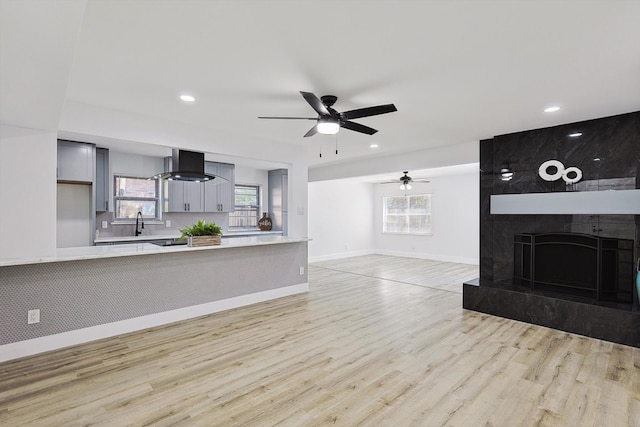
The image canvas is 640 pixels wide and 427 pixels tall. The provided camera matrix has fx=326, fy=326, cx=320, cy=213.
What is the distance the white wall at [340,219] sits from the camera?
906 cm

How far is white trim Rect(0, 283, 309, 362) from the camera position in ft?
9.77

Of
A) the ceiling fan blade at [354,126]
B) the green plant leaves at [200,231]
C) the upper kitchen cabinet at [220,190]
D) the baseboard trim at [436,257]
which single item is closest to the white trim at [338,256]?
the baseboard trim at [436,257]

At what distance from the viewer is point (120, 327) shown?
3521 mm

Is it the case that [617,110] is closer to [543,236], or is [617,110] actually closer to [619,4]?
[543,236]

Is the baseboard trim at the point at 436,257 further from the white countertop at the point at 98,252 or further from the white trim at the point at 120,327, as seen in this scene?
the white countertop at the point at 98,252

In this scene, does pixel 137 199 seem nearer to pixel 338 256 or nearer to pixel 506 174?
pixel 338 256

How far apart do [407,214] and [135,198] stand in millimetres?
7196

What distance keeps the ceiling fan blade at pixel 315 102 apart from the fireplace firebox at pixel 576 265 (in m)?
3.35

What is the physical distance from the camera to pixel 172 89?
295 cm

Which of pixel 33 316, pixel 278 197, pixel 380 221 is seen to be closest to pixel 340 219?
pixel 380 221

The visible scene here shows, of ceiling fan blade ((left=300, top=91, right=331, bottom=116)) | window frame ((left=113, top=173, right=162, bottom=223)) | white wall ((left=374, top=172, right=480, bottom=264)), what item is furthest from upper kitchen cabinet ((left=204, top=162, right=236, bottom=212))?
white wall ((left=374, top=172, right=480, bottom=264))

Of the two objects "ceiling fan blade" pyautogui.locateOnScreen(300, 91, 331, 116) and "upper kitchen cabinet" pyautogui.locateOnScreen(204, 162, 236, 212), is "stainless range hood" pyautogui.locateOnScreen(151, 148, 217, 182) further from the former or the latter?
"ceiling fan blade" pyautogui.locateOnScreen(300, 91, 331, 116)

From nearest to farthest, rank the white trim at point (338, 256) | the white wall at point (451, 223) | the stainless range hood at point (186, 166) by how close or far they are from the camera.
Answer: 1. the stainless range hood at point (186, 166)
2. the white wall at point (451, 223)
3. the white trim at point (338, 256)

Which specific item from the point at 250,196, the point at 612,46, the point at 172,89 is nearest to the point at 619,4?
the point at 612,46
